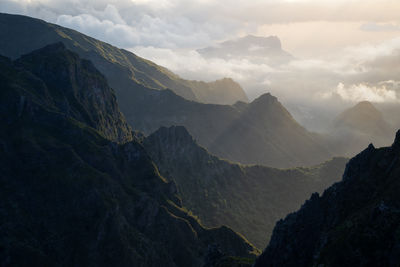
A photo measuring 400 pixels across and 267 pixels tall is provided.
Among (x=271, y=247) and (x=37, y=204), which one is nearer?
(x=271, y=247)

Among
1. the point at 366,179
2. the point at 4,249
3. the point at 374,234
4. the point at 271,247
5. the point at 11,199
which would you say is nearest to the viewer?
the point at 374,234

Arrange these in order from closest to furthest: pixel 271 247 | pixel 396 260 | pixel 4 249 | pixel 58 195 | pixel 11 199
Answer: pixel 396 260, pixel 271 247, pixel 4 249, pixel 11 199, pixel 58 195

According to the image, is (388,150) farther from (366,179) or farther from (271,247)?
(271,247)

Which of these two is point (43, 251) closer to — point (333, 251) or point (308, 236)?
point (308, 236)

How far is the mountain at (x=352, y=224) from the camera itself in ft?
258

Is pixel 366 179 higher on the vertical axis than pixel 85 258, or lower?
higher

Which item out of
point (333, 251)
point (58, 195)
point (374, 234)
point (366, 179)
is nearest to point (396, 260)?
point (374, 234)

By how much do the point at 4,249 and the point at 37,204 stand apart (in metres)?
34.3

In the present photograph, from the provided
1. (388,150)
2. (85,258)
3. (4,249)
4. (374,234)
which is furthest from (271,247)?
(4,249)

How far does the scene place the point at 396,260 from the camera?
7294 centimetres

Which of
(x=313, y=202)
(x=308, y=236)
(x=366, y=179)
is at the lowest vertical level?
(x=308, y=236)

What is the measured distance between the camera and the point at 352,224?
8675 cm

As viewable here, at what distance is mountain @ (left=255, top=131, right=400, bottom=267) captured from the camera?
78.6 m

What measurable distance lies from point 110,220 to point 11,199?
50479 mm
